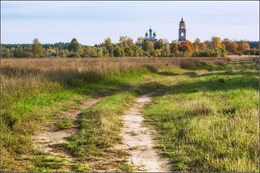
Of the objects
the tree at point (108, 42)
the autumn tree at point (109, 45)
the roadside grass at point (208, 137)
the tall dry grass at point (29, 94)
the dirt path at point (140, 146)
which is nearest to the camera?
the roadside grass at point (208, 137)

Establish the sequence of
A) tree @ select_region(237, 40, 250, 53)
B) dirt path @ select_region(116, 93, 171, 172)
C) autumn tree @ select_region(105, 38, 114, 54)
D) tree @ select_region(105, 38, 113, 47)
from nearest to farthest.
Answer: dirt path @ select_region(116, 93, 171, 172)
autumn tree @ select_region(105, 38, 114, 54)
tree @ select_region(105, 38, 113, 47)
tree @ select_region(237, 40, 250, 53)

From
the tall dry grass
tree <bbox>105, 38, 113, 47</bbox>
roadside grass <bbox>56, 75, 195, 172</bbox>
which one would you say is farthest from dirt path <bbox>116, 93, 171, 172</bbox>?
tree <bbox>105, 38, 113, 47</bbox>

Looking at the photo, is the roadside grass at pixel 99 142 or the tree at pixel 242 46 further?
the tree at pixel 242 46

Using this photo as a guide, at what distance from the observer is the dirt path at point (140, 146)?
4922 millimetres

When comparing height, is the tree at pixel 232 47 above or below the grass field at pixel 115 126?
above

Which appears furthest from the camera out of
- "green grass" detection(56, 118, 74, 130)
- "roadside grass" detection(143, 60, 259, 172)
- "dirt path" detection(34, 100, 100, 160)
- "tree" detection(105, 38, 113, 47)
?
"tree" detection(105, 38, 113, 47)

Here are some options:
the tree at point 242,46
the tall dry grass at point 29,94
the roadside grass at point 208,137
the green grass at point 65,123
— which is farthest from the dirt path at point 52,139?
the tree at point 242,46

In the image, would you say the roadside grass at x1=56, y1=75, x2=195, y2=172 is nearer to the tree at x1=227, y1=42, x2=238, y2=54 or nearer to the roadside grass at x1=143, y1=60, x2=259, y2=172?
the roadside grass at x1=143, y1=60, x2=259, y2=172

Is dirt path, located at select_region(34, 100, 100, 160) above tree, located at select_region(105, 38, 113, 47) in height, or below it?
below

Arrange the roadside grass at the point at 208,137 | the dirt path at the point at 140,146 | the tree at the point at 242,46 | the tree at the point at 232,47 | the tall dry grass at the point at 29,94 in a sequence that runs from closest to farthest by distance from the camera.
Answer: the roadside grass at the point at 208,137
the dirt path at the point at 140,146
the tall dry grass at the point at 29,94
the tree at the point at 232,47
the tree at the point at 242,46

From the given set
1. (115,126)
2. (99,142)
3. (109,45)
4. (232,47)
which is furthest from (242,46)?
(99,142)

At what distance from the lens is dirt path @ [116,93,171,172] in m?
4.92

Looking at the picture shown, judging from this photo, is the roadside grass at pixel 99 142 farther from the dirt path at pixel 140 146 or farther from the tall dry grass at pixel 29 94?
the tall dry grass at pixel 29 94

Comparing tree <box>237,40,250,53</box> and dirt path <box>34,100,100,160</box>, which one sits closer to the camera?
dirt path <box>34,100,100,160</box>
